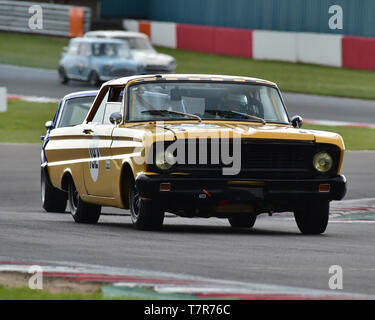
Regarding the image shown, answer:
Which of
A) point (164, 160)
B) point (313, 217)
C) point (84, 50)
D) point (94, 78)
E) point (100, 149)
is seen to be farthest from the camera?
point (84, 50)

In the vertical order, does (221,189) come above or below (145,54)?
above

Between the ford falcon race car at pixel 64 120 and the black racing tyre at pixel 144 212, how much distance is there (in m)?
3.07

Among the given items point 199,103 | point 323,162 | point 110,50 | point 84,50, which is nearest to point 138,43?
point 110,50

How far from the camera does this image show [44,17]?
43375 millimetres

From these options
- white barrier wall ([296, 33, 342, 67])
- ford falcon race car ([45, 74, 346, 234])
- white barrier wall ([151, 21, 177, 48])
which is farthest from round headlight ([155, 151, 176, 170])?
white barrier wall ([151, 21, 177, 48])

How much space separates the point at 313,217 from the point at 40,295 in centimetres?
461

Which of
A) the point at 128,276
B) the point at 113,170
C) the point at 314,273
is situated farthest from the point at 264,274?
the point at 113,170

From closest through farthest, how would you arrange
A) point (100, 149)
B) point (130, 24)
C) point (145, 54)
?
point (100, 149) < point (145, 54) < point (130, 24)

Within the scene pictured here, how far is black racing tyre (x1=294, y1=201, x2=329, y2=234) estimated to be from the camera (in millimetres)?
10609

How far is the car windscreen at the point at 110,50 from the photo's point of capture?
32688 mm

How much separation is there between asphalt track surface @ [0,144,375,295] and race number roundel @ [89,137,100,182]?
0.51 meters

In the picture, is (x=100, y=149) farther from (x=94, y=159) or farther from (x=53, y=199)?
(x=53, y=199)

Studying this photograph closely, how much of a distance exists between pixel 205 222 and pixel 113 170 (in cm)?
213
